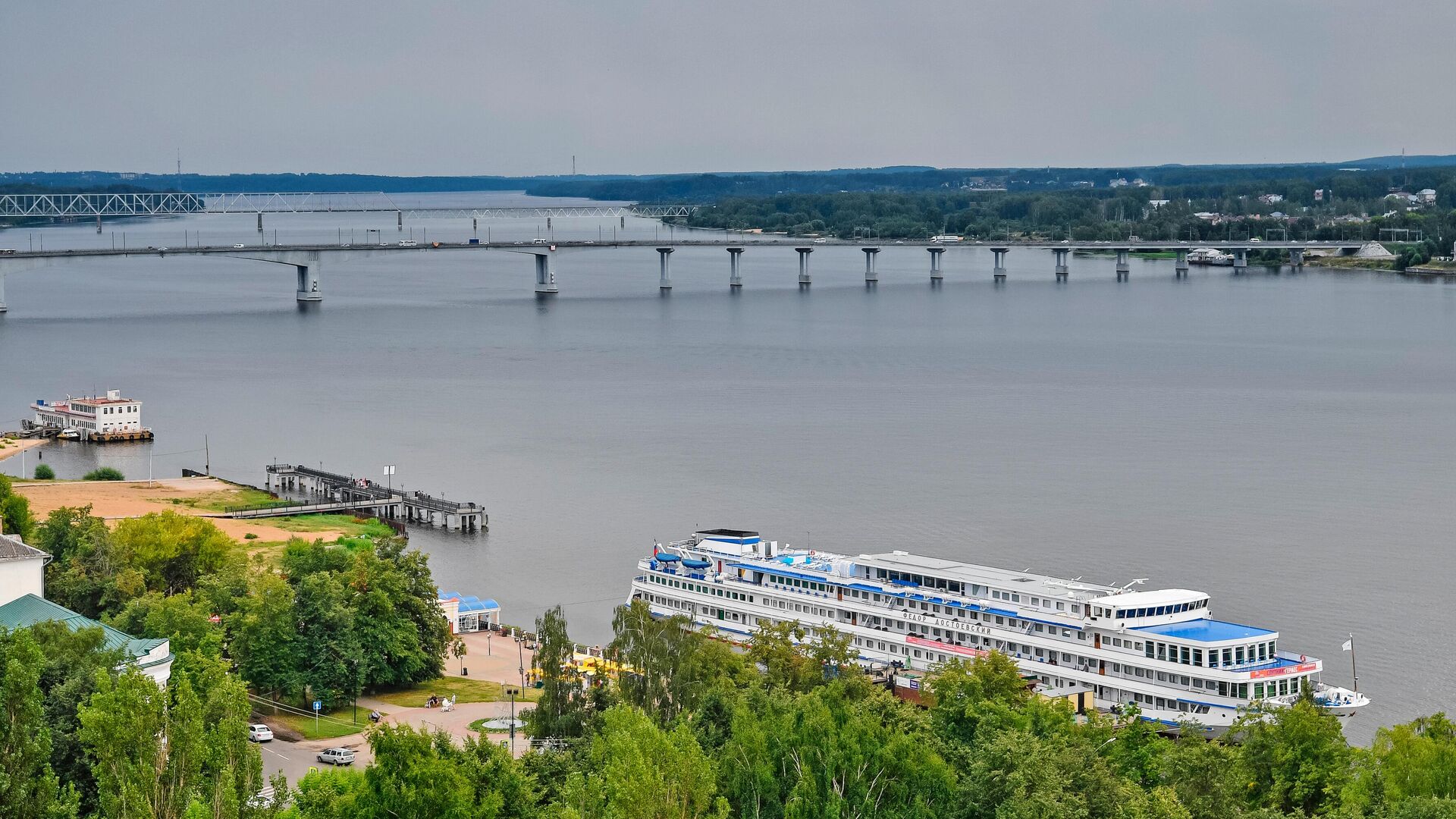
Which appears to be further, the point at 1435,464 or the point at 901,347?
the point at 901,347

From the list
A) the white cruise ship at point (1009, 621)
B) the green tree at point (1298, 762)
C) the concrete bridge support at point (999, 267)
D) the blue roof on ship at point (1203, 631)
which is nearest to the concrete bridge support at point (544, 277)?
the concrete bridge support at point (999, 267)

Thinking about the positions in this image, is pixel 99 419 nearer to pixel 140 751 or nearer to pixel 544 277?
pixel 140 751

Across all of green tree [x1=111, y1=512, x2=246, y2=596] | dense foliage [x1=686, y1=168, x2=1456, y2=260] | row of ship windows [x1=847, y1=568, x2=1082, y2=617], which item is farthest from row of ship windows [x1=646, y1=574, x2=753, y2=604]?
dense foliage [x1=686, y1=168, x2=1456, y2=260]

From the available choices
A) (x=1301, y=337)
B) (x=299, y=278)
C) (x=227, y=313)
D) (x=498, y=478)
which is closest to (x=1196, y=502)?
(x=498, y=478)

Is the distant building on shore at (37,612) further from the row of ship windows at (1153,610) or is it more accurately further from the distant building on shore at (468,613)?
the row of ship windows at (1153,610)

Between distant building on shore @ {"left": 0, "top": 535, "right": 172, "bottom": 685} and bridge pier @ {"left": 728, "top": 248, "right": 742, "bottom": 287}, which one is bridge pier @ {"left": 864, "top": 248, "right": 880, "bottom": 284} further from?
distant building on shore @ {"left": 0, "top": 535, "right": 172, "bottom": 685}

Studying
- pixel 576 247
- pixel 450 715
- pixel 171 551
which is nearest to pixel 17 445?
pixel 171 551

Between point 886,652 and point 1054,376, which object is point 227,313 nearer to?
point 1054,376
